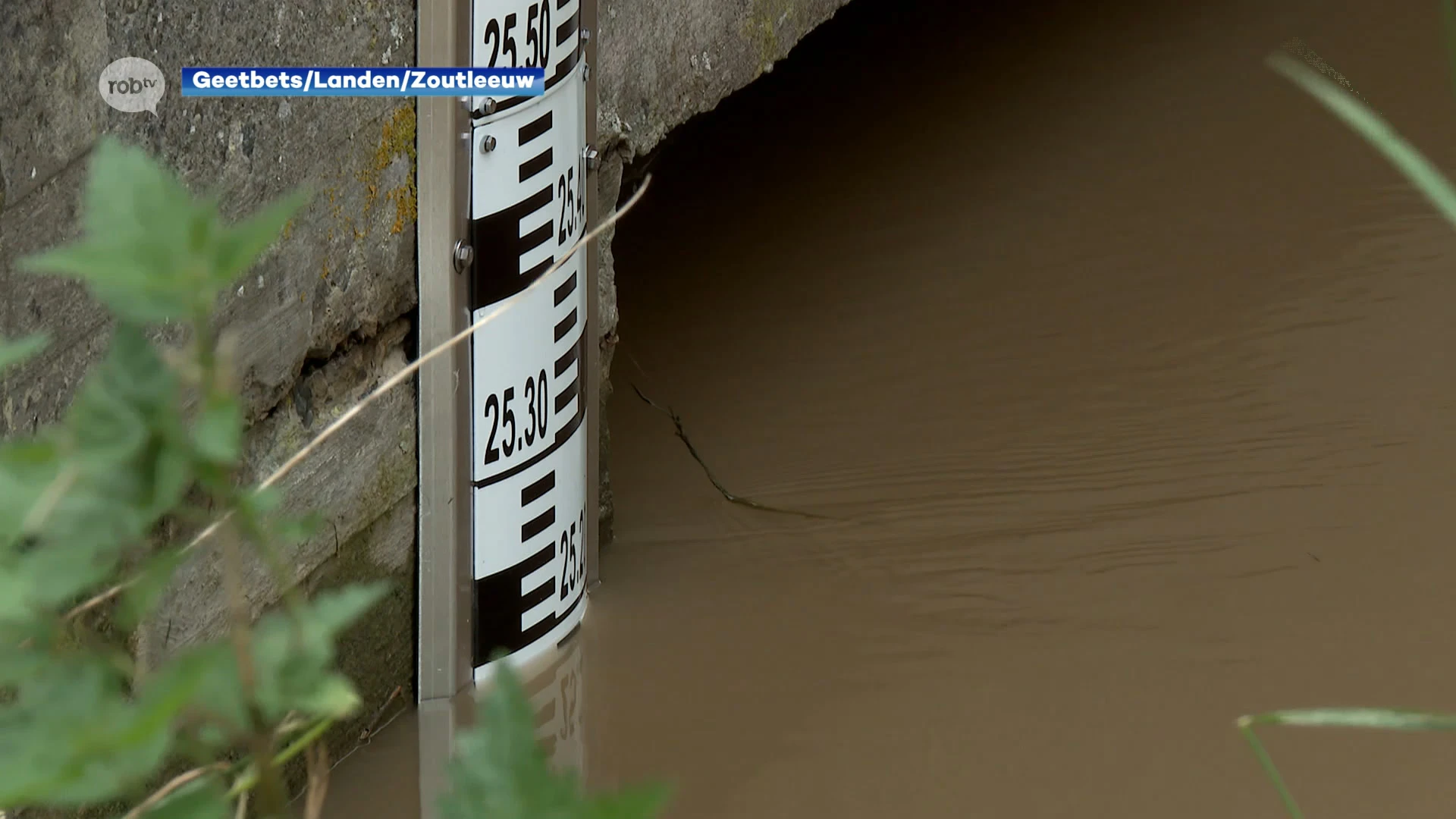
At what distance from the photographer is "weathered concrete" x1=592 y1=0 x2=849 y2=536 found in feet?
6.79

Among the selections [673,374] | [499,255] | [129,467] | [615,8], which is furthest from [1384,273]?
[129,467]

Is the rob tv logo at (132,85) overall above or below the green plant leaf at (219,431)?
above

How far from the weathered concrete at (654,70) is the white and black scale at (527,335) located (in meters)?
0.18

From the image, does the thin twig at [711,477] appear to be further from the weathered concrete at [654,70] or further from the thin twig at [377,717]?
the thin twig at [377,717]

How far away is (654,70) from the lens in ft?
7.14

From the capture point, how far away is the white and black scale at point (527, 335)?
1703 millimetres

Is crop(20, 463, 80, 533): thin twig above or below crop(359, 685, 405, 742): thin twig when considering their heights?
above

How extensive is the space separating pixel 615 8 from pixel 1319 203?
169 centimetres

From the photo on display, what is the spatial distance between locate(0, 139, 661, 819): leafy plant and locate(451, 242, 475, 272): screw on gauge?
1.32 m

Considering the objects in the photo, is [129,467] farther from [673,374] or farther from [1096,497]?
[673,374]

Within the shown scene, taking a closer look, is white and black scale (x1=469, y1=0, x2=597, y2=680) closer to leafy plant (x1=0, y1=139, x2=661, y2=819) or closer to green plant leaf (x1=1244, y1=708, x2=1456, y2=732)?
green plant leaf (x1=1244, y1=708, x2=1456, y2=732)

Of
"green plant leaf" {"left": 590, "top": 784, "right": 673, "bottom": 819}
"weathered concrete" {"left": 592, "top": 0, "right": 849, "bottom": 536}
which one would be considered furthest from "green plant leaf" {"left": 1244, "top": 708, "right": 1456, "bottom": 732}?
"weathered concrete" {"left": 592, "top": 0, "right": 849, "bottom": 536}

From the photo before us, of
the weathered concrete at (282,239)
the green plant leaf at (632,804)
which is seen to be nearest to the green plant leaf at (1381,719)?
the green plant leaf at (632,804)

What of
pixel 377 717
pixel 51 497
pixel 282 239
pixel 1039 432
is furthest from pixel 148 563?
pixel 1039 432
